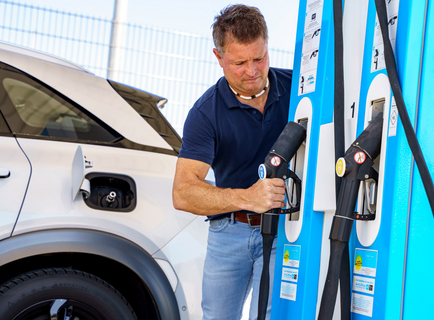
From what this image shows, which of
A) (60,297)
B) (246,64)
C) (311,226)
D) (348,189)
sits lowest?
(60,297)

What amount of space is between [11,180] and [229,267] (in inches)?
42.0

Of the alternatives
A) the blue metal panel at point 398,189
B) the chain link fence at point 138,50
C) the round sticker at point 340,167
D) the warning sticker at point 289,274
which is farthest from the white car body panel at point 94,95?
the chain link fence at point 138,50

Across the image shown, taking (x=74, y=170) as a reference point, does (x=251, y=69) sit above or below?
above

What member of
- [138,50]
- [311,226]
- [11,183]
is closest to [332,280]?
[311,226]

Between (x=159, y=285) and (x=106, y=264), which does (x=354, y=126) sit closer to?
(x=159, y=285)

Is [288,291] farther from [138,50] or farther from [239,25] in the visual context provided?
[138,50]

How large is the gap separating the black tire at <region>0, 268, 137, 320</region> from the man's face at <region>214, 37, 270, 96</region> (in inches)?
44.0

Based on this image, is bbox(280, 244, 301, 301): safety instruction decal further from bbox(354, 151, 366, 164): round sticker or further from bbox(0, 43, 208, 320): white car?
bbox(0, 43, 208, 320): white car

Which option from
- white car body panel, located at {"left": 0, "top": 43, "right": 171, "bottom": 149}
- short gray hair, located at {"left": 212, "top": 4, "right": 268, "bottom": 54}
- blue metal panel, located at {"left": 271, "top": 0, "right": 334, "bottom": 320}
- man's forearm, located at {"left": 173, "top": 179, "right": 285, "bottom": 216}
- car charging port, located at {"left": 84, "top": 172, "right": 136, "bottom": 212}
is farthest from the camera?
white car body panel, located at {"left": 0, "top": 43, "right": 171, "bottom": 149}

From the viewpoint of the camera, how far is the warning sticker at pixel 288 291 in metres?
1.37

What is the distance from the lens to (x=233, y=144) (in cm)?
→ 203

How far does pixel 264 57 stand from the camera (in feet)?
6.40

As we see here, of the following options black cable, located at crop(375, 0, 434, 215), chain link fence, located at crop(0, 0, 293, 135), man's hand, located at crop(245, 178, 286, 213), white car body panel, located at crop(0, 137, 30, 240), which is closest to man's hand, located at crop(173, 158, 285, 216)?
man's hand, located at crop(245, 178, 286, 213)

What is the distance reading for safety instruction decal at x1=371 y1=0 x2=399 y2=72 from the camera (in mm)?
1158
